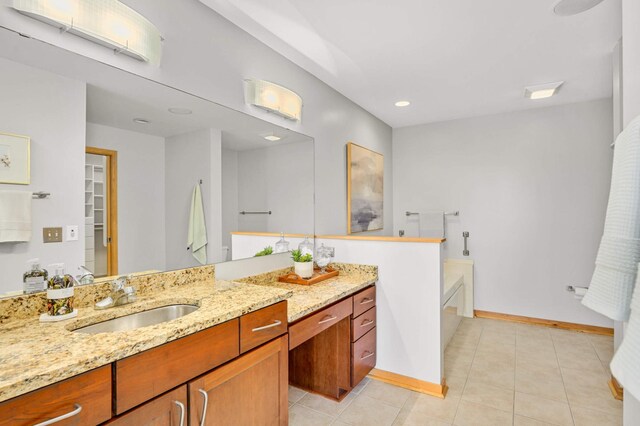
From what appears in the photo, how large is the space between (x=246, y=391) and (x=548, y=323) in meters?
3.66

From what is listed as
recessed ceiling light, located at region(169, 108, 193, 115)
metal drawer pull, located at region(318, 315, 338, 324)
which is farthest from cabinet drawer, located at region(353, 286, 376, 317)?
recessed ceiling light, located at region(169, 108, 193, 115)

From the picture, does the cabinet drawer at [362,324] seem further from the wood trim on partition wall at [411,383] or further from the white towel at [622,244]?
the white towel at [622,244]

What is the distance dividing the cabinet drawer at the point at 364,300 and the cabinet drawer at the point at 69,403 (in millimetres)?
1603

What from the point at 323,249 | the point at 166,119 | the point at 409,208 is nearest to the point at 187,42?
the point at 166,119

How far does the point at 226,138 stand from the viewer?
2.00 meters

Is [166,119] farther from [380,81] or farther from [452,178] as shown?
[452,178]

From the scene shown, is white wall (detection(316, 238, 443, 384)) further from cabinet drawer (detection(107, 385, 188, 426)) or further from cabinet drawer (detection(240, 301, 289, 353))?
cabinet drawer (detection(107, 385, 188, 426))

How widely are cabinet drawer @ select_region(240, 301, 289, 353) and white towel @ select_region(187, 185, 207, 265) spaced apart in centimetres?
59

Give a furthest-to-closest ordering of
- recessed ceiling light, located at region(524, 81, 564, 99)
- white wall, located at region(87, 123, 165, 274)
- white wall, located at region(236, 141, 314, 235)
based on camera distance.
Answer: recessed ceiling light, located at region(524, 81, 564, 99)
white wall, located at region(236, 141, 314, 235)
white wall, located at region(87, 123, 165, 274)

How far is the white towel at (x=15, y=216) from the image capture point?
3.66 feet

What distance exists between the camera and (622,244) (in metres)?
0.64

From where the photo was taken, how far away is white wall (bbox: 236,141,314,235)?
2180 millimetres

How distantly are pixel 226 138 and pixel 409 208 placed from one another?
297 centimetres

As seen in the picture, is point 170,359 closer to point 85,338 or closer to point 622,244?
point 85,338
